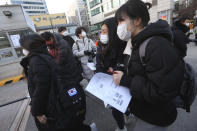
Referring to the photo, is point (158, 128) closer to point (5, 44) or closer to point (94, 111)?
point (94, 111)

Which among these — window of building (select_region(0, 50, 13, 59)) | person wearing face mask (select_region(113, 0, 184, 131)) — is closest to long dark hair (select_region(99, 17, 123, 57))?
person wearing face mask (select_region(113, 0, 184, 131))

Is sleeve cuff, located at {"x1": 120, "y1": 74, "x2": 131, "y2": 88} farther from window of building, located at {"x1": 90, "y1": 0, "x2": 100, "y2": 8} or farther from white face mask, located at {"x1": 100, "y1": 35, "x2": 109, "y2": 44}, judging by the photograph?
window of building, located at {"x1": 90, "y1": 0, "x2": 100, "y2": 8}

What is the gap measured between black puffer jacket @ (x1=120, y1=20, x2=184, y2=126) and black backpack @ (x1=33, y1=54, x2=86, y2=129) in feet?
2.77

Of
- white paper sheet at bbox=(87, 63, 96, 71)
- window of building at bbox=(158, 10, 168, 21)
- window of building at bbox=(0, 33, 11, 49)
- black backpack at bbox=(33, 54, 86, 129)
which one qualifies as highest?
window of building at bbox=(158, 10, 168, 21)

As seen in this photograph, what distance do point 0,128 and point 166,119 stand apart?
3.61 metres

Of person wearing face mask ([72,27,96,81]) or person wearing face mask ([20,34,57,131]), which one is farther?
person wearing face mask ([72,27,96,81])

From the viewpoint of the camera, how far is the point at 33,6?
67.9 metres

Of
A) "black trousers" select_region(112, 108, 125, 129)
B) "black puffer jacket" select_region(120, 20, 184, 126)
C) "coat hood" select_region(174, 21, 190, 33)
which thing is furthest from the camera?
"coat hood" select_region(174, 21, 190, 33)

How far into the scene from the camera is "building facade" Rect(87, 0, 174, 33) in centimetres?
1996

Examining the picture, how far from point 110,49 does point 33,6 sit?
85.0 metres

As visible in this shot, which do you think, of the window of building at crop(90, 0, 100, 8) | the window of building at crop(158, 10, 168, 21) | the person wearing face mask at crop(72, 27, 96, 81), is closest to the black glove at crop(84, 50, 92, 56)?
the person wearing face mask at crop(72, 27, 96, 81)

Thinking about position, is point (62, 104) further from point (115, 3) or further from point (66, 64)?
point (115, 3)

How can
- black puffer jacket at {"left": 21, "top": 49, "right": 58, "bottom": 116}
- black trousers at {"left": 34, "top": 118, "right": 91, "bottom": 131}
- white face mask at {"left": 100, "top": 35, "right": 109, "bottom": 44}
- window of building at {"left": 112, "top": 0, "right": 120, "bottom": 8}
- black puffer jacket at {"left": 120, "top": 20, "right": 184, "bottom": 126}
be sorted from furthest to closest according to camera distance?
window of building at {"left": 112, "top": 0, "right": 120, "bottom": 8} < white face mask at {"left": 100, "top": 35, "right": 109, "bottom": 44} < black trousers at {"left": 34, "top": 118, "right": 91, "bottom": 131} < black puffer jacket at {"left": 21, "top": 49, "right": 58, "bottom": 116} < black puffer jacket at {"left": 120, "top": 20, "right": 184, "bottom": 126}

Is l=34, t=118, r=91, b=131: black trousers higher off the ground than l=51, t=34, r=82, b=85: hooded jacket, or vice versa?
l=51, t=34, r=82, b=85: hooded jacket
